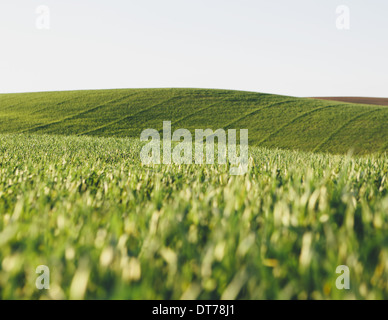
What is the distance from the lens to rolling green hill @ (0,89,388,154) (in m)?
33.3

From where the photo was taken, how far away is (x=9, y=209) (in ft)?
7.45

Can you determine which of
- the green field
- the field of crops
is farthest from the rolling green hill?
the field of crops

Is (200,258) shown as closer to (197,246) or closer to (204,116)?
(197,246)

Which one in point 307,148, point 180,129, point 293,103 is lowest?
point 307,148

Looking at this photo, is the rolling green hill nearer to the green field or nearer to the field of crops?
the green field

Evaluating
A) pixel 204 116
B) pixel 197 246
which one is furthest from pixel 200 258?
pixel 204 116

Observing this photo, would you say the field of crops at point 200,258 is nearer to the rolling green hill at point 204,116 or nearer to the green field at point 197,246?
the green field at point 197,246

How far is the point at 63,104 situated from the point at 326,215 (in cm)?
4736

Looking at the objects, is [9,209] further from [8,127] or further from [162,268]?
[8,127]

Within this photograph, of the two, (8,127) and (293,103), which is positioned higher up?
(293,103)

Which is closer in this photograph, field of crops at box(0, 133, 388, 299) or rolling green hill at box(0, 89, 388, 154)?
Result: field of crops at box(0, 133, 388, 299)

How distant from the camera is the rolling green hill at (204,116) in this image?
3334 centimetres

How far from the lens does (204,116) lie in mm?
40688
